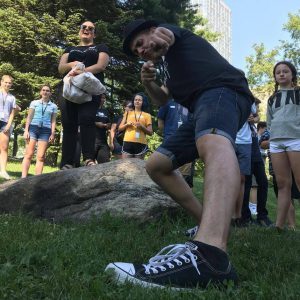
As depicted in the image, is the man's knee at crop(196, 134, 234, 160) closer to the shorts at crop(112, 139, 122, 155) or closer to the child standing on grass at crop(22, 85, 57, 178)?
the child standing on grass at crop(22, 85, 57, 178)

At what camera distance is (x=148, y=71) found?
306 cm

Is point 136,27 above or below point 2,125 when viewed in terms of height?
above

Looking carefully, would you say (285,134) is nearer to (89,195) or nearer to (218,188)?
(89,195)

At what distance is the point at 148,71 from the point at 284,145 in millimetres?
2275

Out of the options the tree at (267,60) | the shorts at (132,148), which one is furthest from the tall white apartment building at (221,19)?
the shorts at (132,148)

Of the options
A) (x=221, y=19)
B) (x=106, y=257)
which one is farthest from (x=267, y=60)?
(x=106, y=257)

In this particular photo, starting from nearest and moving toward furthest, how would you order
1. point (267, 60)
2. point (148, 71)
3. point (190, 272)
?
point (190, 272)
point (148, 71)
point (267, 60)

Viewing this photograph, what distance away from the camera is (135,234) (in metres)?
3.73

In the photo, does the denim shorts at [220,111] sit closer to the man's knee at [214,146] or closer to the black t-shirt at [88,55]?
the man's knee at [214,146]

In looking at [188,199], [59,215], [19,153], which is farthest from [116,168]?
[19,153]

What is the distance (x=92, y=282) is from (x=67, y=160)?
3.67m

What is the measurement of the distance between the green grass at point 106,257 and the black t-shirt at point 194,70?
1.13 metres

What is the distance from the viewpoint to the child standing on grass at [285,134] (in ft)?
15.5

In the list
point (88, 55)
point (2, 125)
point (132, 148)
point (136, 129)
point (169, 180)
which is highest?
point (88, 55)
